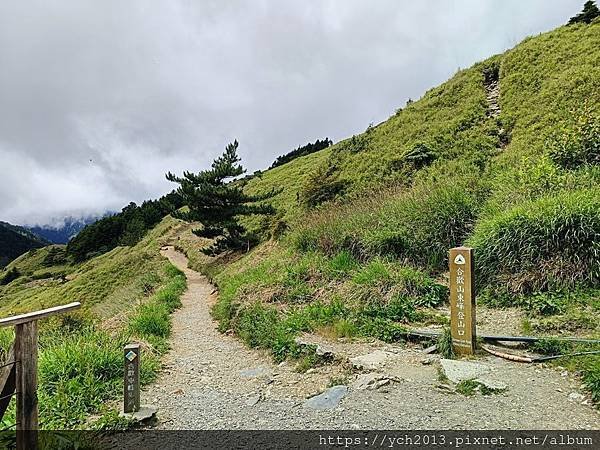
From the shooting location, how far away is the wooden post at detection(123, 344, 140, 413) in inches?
177

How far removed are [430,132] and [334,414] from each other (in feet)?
63.0

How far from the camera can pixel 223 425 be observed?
4340 mm

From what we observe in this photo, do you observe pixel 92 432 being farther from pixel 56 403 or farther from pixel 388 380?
pixel 388 380

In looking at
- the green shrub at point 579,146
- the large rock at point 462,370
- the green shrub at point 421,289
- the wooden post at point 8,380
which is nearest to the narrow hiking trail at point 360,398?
the large rock at point 462,370

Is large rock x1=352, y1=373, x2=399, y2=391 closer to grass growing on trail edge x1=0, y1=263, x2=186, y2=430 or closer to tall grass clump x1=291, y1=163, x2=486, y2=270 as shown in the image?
grass growing on trail edge x1=0, y1=263, x2=186, y2=430

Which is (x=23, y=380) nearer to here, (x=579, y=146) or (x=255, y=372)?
(x=255, y=372)

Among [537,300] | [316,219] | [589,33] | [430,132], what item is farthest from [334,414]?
[589,33]

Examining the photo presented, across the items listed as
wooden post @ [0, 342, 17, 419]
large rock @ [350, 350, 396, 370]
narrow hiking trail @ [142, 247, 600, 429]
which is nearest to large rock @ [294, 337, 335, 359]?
narrow hiking trail @ [142, 247, 600, 429]

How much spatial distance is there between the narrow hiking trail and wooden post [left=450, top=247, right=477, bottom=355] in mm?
324

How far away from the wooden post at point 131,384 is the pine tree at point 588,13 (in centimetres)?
2846

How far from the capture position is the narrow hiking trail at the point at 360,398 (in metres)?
3.85

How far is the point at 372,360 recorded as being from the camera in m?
5.65

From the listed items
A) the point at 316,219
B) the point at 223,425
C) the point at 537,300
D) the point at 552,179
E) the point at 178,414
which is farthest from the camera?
the point at 316,219

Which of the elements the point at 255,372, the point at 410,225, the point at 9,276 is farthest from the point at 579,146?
the point at 9,276
